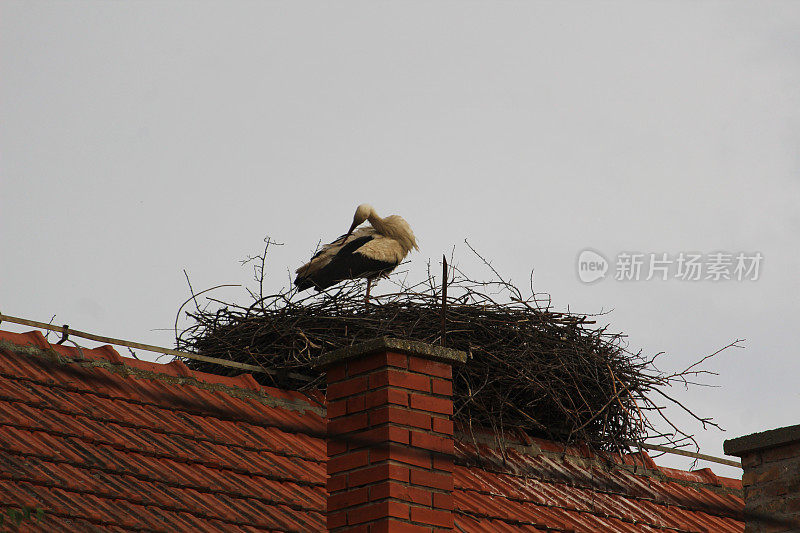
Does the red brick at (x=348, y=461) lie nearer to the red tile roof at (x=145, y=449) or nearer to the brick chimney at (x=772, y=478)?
the red tile roof at (x=145, y=449)

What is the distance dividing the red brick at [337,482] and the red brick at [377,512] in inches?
5.3

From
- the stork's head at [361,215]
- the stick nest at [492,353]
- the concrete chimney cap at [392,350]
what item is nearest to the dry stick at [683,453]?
the stick nest at [492,353]

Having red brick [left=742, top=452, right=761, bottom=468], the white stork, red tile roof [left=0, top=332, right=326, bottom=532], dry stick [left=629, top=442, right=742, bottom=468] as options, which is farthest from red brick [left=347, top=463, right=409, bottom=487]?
the white stork

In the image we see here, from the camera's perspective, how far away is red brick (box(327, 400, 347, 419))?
5.59 meters

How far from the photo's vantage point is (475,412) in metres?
8.81

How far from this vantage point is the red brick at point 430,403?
18.0 ft

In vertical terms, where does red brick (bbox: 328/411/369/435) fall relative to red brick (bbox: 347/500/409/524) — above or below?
above

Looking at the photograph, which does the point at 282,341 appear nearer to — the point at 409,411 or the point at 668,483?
the point at 668,483

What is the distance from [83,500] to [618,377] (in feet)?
16.9

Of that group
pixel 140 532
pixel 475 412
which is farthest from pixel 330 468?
pixel 475 412

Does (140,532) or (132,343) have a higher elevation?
(132,343)

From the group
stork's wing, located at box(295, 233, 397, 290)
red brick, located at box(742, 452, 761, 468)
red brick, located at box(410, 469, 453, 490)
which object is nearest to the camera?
red brick, located at box(410, 469, 453, 490)

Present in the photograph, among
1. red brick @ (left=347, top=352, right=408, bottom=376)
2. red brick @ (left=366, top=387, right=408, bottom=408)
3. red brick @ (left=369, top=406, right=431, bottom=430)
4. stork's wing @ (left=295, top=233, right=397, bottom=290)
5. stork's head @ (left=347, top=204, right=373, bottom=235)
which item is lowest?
red brick @ (left=369, top=406, right=431, bottom=430)

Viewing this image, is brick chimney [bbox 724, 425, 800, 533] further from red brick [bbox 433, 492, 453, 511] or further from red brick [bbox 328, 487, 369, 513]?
red brick [bbox 328, 487, 369, 513]
